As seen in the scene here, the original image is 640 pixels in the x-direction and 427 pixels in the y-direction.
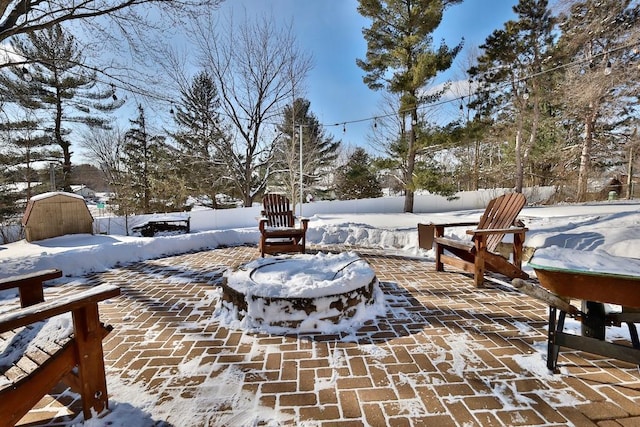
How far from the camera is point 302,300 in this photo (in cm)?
221

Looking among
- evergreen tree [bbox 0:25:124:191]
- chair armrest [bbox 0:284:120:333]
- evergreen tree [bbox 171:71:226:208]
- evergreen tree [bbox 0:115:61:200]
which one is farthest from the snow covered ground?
evergreen tree [bbox 0:25:124:191]

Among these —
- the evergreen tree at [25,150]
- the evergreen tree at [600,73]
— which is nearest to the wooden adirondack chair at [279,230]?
the evergreen tree at [600,73]

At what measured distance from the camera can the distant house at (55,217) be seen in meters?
6.03

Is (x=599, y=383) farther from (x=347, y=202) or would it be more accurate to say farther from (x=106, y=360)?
(x=347, y=202)

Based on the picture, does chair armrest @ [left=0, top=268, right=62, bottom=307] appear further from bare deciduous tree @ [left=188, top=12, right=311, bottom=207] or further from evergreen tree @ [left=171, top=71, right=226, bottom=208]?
bare deciduous tree @ [left=188, top=12, right=311, bottom=207]

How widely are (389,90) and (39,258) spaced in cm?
972

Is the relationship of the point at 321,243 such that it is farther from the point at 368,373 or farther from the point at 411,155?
the point at 411,155

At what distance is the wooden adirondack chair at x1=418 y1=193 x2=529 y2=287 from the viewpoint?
117 inches

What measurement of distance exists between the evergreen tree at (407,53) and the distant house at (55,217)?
8966mm

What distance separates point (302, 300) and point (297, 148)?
35.1ft

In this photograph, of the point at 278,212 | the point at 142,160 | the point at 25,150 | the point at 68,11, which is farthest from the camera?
the point at 142,160

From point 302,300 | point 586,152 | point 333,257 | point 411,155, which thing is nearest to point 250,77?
point 411,155

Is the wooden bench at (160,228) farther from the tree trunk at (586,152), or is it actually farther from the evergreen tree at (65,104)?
the tree trunk at (586,152)

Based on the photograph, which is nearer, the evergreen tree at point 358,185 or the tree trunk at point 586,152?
the tree trunk at point 586,152
